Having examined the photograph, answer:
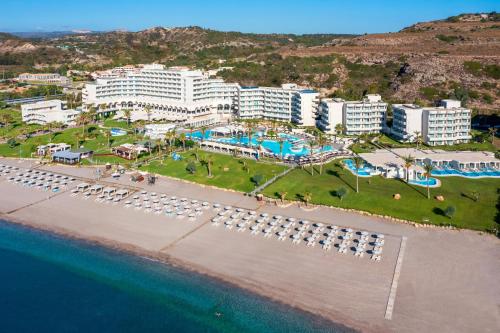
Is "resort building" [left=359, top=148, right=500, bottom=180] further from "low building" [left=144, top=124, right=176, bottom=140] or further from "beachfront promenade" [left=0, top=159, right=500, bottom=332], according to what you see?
"low building" [left=144, top=124, right=176, bottom=140]

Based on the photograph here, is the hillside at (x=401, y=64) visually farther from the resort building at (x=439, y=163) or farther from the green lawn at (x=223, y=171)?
the green lawn at (x=223, y=171)

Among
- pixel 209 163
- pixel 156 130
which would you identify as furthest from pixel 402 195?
pixel 156 130

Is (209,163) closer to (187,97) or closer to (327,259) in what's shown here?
(327,259)

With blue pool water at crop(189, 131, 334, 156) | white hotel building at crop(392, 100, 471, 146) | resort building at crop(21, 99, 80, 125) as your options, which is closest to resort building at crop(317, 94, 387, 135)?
white hotel building at crop(392, 100, 471, 146)

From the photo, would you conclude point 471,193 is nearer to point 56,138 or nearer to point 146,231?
point 146,231

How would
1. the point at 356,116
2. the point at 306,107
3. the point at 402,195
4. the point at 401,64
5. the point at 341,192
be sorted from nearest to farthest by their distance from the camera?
the point at 341,192 < the point at 402,195 < the point at 356,116 < the point at 306,107 < the point at 401,64

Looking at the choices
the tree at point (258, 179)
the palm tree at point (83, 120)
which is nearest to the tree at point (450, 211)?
the tree at point (258, 179)
